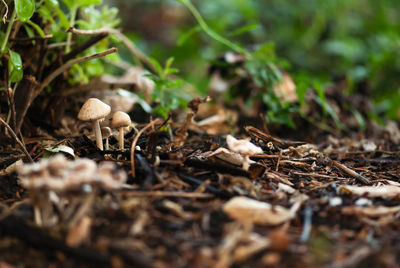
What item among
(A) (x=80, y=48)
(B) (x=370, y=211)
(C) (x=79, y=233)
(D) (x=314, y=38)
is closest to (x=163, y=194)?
(C) (x=79, y=233)

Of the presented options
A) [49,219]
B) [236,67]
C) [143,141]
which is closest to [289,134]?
[236,67]

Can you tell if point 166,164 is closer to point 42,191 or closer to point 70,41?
point 42,191

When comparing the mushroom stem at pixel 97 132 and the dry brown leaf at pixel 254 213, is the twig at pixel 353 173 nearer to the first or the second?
the dry brown leaf at pixel 254 213

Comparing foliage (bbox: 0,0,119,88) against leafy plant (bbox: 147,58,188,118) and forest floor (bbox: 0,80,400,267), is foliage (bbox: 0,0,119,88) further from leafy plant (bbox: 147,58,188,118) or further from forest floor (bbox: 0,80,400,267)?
forest floor (bbox: 0,80,400,267)

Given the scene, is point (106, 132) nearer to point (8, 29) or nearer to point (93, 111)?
point (93, 111)

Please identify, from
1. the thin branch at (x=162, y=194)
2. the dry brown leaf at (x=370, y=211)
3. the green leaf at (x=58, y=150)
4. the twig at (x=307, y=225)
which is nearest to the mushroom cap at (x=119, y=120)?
the green leaf at (x=58, y=150)

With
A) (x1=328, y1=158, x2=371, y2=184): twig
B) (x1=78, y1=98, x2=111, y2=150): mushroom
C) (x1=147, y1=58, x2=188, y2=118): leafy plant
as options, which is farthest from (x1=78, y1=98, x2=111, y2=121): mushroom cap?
(x1=328, y1=158, x2=371, y2=184): twig
